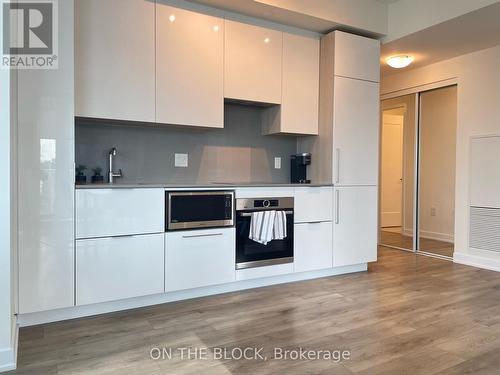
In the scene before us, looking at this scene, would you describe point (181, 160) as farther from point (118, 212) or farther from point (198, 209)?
point (118, 212)

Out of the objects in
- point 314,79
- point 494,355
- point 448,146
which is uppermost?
point 314,79

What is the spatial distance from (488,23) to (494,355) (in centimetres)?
288

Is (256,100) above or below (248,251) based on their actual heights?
above

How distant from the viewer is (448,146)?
461 cm

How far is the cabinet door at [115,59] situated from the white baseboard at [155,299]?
1398 mm

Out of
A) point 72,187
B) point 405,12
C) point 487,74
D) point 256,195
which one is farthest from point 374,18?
point 72,187

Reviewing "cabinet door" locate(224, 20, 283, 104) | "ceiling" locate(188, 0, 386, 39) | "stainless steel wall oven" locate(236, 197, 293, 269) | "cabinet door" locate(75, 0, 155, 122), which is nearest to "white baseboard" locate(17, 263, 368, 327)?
"stainless steel wall oven" locate(236, 197, 293, 269)

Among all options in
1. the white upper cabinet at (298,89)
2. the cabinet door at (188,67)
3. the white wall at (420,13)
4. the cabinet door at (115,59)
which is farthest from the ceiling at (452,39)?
the cabinet door at (115,59)

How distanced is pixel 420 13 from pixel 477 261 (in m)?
2.75

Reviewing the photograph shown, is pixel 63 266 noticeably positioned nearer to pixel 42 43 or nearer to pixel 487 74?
pixel 42 43

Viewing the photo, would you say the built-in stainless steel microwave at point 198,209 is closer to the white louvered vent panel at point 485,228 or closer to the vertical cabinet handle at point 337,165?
the vertical cabinet handle at point 337,165

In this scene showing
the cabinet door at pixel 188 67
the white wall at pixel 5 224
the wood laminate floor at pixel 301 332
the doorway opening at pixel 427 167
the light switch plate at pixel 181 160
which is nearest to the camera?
the white wall at pixel 5 224

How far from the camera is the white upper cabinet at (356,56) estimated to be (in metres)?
3.63

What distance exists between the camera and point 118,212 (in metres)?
2.59
